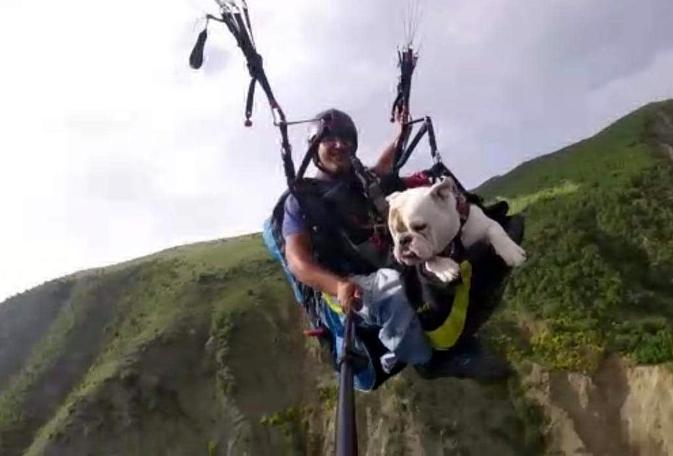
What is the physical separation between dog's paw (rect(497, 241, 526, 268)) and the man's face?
1.12 m

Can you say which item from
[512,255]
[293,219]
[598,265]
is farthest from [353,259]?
[598,265]

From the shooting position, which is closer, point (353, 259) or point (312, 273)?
point (312, 273)

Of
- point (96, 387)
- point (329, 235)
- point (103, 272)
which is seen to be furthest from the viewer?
point (103, 272)

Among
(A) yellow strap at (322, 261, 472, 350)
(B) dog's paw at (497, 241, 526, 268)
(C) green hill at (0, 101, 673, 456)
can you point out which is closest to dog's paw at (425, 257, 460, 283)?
(A) yellow strap at (322, 261, 472, 350)

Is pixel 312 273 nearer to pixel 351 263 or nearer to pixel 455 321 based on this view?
pixel 351 263

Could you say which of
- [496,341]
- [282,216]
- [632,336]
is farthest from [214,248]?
[282,216]

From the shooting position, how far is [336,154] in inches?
215

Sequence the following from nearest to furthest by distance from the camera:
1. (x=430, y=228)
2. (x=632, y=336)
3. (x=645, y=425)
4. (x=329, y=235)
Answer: (x=430, y=228) → (x=329, y=235) → (x=645, y=425) → (x=632, y=336)

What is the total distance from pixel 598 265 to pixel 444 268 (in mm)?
24062

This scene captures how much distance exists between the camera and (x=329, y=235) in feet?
17.7

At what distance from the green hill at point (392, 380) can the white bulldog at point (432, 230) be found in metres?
20.2

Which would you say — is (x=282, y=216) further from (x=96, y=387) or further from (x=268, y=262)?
(x=268, y=262)

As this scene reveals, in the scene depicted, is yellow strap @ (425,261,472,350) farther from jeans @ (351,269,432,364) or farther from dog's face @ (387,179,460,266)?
dog's face @ (387,179,460,266)

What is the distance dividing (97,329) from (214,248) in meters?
5.74
